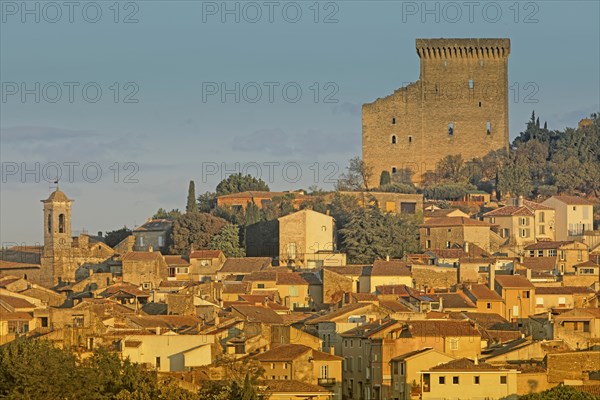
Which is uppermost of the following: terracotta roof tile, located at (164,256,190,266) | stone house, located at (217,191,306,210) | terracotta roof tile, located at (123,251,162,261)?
stone house, located at (217,191,306,210)

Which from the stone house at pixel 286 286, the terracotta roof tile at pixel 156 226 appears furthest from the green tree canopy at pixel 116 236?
the stone house at pixel 286 286

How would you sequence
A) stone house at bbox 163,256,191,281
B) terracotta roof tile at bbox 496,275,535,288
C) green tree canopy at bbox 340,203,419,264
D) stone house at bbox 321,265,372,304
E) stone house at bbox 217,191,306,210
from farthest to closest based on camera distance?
stone house at bbox 217,191,306,210 < green tree canopy at bbox 340,203,419,264 < stone house at bbox 163,256,191,281 < stone house at bbox 321,265,372,304 < terracotta roof tile at bbox 496,275,535,288

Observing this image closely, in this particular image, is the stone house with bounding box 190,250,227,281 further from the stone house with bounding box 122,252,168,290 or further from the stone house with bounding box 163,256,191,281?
the stone house with bounding box 122,252,168,290

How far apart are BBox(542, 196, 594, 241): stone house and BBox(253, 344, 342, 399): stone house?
120 ft

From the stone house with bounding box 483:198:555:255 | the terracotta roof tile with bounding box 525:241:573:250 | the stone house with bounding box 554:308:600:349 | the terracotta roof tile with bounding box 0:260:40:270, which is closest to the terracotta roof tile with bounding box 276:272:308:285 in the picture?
the terracotta roof tile with bounding box 525:241:573:250

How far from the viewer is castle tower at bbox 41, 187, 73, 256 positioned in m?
78.0

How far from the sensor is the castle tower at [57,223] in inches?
3071

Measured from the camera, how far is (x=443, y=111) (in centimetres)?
9969

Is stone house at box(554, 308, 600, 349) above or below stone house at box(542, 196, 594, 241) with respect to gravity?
below

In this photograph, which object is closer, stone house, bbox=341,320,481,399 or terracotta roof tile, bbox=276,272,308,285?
stone house, bbox=341,320,481,399

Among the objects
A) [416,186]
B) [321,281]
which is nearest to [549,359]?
[321,281]

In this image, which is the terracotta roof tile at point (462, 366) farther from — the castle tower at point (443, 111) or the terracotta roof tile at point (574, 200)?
the castle tower at point (443, 111)

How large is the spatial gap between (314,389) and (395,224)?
33755 mm

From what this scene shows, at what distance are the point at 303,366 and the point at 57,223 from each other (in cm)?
3310
